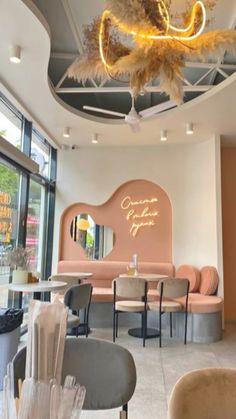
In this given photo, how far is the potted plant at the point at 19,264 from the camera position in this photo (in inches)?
178

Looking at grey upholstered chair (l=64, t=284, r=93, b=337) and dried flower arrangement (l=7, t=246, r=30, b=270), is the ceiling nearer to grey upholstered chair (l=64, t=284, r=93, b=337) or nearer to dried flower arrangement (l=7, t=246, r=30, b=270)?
dried flower arrangement (l=7, t=246, r=30, b=270)

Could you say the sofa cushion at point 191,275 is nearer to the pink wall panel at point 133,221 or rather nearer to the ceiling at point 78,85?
the pink wall panel at point 133,221

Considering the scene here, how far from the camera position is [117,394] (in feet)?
5.13

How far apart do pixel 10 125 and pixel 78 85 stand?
1.39 m

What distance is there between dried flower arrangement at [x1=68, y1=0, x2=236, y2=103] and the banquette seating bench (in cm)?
367

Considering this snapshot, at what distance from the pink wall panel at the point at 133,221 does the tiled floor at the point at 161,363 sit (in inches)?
76.1

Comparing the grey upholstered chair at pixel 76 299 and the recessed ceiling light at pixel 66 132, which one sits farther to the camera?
the recessed ceiling light at pixel 66 132

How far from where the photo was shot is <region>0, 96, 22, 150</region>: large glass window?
526 cm

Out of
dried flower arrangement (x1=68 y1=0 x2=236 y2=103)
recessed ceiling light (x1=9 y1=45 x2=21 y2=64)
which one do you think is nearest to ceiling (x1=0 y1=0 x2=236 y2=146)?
recessed ceiling light (x1=9 y1=45 x2=21 y2=64)

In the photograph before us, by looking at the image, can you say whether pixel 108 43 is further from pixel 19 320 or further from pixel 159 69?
pixel 19 320

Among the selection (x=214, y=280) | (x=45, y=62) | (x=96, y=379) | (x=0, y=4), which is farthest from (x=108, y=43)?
(x=214, y=280)

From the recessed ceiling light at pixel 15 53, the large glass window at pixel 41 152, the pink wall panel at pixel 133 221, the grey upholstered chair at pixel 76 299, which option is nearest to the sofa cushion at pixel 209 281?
the pink wall panel at pixel 133 221

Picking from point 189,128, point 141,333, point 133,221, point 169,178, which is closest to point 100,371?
point 141,333

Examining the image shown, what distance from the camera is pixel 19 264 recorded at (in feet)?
15.6
